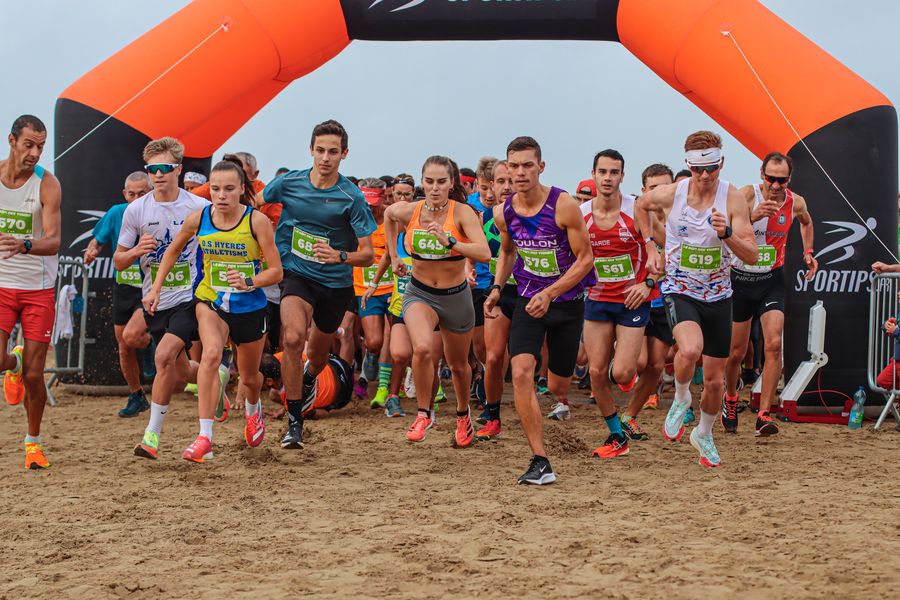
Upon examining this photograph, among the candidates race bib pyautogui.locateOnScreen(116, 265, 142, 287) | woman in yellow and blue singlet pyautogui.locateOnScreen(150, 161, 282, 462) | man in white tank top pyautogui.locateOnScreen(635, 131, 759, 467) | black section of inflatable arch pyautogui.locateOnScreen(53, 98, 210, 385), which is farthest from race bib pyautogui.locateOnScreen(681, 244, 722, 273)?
black section of inflatable arch pyautogui.locateOnScreen(53, 98, 210, 385)

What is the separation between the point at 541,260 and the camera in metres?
6.84

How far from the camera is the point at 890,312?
9586 millimetres

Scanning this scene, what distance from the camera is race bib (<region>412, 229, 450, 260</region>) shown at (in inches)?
297

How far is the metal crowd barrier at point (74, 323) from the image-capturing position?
416 inches

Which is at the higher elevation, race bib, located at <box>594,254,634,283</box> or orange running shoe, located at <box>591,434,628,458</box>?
race bib, located at <box>594,254,634,283</box>

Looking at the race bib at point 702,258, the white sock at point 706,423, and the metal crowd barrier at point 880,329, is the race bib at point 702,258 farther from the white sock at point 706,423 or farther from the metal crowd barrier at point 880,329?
the metal crowd barrier at point 880,329

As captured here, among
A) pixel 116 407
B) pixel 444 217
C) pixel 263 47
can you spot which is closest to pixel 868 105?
pixel 444 217

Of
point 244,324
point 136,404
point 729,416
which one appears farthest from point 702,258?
point 136,404

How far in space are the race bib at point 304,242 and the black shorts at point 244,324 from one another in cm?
65

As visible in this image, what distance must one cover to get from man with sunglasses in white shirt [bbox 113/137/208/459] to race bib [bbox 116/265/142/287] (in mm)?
1814

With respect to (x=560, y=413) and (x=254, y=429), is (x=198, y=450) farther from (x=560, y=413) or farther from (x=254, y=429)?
(x=560, y=413)

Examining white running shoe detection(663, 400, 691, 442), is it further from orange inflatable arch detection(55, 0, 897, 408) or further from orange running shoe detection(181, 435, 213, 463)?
orange running shoe detection(181, 435, 213, 463)

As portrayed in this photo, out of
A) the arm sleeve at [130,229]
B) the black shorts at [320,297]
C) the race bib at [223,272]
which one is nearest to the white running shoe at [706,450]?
the black shorts at [320,297]

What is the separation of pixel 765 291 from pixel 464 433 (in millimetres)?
2857
